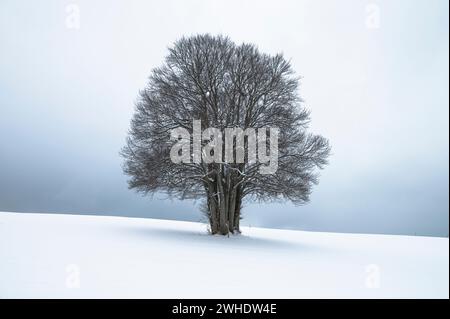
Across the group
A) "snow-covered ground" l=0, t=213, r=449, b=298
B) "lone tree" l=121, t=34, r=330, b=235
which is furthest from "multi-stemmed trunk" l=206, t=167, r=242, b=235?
"snow-covered ground" l=0, t=213, r=449, b=298

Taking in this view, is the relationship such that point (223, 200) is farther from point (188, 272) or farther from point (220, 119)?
point (188, 272)

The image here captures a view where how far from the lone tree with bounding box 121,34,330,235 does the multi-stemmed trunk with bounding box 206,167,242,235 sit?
0.05 m

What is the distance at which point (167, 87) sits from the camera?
17594mm

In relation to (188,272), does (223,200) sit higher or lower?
higher

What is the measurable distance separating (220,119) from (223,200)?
4089 mm

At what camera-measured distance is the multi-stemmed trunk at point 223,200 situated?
57.7 feet

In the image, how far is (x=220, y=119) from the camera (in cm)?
1758

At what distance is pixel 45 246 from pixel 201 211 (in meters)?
10.6

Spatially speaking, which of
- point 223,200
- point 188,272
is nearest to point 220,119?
point 223,200

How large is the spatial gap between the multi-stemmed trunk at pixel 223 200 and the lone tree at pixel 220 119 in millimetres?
51

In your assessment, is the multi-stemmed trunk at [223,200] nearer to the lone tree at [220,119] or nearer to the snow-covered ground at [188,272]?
the lone tree at [220,119]

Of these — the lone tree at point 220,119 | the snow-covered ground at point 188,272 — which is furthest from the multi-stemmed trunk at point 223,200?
the snow-covered ground at point 188,272
